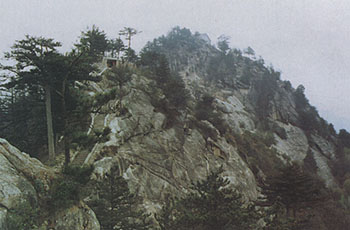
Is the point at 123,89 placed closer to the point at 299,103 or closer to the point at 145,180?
the point at 145,180

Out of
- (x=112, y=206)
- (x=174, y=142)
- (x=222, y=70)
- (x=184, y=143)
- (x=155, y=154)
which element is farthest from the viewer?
(x=222, y=70)

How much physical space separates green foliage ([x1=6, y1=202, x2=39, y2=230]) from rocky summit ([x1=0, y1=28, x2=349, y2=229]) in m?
0.08

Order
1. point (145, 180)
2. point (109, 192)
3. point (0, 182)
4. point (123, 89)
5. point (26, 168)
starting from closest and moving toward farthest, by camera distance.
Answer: point (0, 182) → point (26, 168) → point (109, 192) → point (145, 180) → point (123, 89)

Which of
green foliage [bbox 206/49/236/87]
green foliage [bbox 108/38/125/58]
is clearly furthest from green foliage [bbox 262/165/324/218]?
A: green foliage [bbox 206/49/236/87]

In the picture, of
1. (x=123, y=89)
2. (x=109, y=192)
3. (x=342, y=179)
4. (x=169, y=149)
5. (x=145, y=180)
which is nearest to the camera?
(x=109, y=192)

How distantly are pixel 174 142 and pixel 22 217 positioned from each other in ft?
68.6

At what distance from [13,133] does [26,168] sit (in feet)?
52.5

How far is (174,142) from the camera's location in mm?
28047

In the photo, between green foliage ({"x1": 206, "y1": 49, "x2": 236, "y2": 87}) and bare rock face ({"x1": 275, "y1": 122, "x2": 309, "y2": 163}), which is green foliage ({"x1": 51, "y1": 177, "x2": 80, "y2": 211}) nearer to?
bare rock face ({"x1": 275, "y1": 122, "x2": 309, "y2": 163})

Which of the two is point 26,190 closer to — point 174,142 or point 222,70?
point 174,142

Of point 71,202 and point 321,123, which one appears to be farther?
point 321,123

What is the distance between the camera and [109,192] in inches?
550

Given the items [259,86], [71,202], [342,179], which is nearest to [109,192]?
[71,202]

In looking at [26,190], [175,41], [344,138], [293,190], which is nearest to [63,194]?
[26,190]
